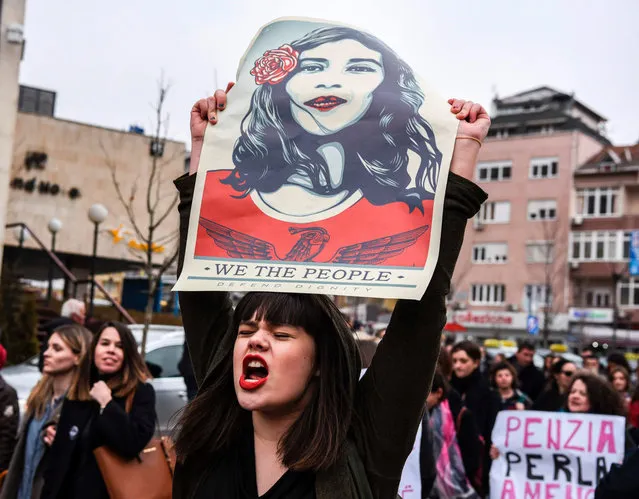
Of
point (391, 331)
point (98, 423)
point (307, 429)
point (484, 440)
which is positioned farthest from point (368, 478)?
point (484, 440)

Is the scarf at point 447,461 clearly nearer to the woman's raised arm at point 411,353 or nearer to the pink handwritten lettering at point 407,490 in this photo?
the pink handwritten lettering at point 407,490

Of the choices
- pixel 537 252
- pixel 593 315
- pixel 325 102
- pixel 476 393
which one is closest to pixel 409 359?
pixel 325 102

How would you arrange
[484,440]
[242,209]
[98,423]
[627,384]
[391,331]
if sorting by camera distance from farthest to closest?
[627,384], [484,440], [98,423], [242,209], [391,331]

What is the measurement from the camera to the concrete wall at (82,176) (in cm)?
2858

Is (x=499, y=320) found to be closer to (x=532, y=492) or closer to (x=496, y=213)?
(x=496, y=213)

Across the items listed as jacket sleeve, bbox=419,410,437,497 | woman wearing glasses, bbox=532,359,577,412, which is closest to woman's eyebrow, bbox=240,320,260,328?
jacket sleeve, bbox=419,410,437,497

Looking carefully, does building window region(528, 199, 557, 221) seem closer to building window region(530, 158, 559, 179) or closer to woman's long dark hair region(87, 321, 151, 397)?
building window region(530, 158, 559, 179)

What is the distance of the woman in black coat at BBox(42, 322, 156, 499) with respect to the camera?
466cm

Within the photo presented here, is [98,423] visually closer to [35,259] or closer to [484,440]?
[484,440]

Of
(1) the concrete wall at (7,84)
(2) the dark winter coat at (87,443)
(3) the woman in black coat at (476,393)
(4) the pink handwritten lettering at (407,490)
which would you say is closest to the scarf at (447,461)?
(3) the woman in black coat at (476,393)

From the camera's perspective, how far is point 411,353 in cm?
222

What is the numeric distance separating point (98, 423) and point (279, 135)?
280 cm

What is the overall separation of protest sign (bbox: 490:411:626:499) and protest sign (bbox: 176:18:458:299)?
4.76 metres

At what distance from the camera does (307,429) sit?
2.33 metres
